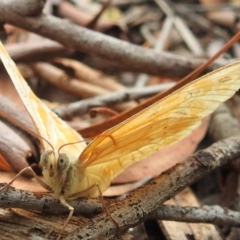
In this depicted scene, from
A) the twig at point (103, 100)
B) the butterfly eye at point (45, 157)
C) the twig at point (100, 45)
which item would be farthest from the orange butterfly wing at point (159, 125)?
the twig at point (100, 45)

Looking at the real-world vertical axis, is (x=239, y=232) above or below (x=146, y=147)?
below

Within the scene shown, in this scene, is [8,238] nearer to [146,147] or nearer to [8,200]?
[8,200]

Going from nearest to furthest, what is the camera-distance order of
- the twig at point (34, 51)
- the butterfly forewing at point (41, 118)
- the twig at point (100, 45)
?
1. the butterfly forewing at point (41, 118)
2. the twig at point (100, 45)
3. the twig at point (34, 51)

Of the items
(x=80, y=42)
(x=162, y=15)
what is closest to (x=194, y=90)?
(x=80, y=42)

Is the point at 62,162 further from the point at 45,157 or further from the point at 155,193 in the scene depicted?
the point at 155,193

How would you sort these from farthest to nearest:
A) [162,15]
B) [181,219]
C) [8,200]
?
[162,15] → [181,219] → [8,200]

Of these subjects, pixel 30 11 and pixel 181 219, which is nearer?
pixel 181 219

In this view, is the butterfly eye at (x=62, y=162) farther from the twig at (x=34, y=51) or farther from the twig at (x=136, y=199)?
the twig at (x=34, y=51)

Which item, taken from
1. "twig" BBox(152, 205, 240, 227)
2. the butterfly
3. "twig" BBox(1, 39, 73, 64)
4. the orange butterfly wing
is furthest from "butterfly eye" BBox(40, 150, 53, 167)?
"twig" BBox(1, 39, 73, 64)
